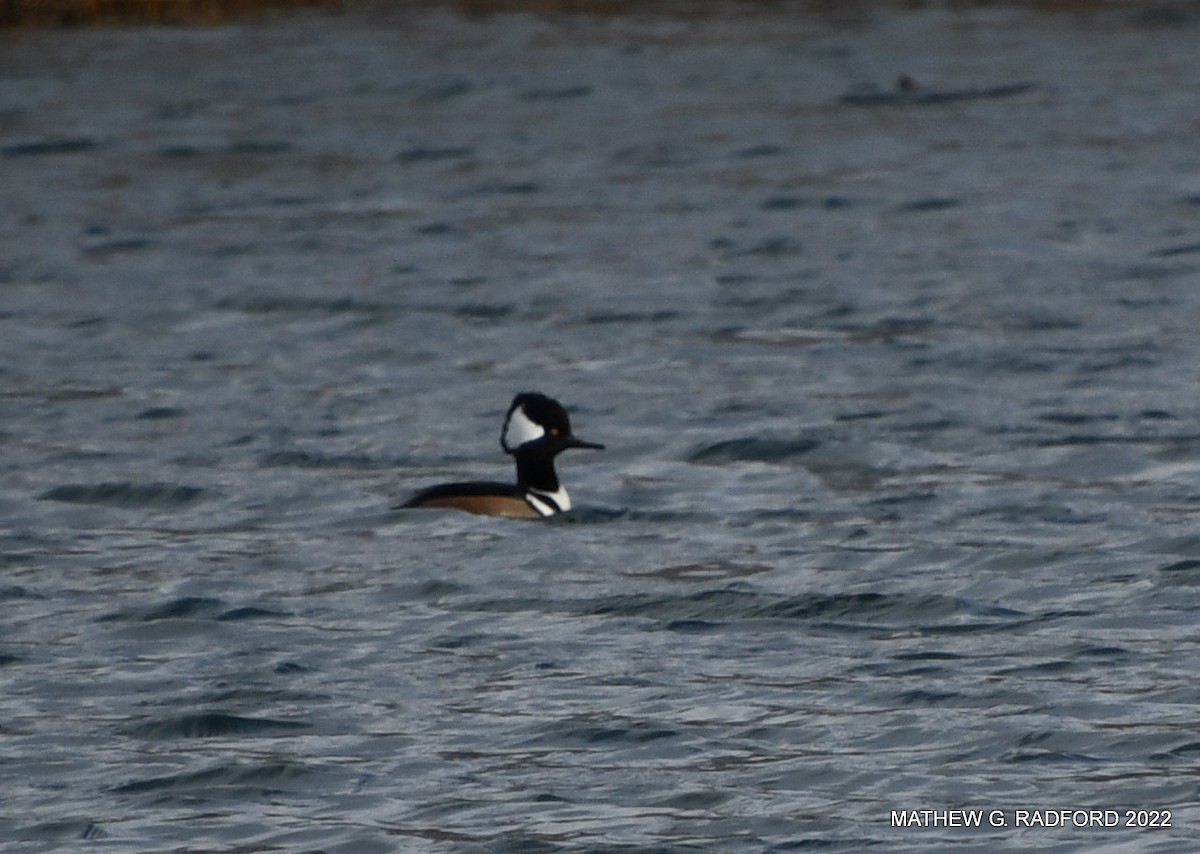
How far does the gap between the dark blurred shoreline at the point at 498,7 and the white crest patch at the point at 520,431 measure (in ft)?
49.8

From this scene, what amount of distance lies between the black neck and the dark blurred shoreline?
50.3ft

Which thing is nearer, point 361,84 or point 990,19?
point 361,84

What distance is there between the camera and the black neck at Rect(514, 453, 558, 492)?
A: 11.1m

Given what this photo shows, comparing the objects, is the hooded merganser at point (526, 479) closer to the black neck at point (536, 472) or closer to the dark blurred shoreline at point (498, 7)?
the black neck at point (536, 472)

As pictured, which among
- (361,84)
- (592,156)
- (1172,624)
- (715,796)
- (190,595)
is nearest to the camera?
(715,796)

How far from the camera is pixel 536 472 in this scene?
11.1m

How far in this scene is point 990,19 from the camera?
25438 mm

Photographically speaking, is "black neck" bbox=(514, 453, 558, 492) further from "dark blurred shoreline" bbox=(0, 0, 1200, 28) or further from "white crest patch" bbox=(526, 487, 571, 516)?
"dark blurred shoreline" bbox=(0, 0, 1200, 28)

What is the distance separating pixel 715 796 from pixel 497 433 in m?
5.75

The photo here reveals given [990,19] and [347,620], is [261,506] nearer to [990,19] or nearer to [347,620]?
[347,620]

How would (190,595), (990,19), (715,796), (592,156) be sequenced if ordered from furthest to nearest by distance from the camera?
(990,19)
(592,156)
(190,595)
(715,796)

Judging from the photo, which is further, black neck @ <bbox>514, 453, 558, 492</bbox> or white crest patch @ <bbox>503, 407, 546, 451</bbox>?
white crest patch @ <bbox>503, 407, 546, 451</bbox>

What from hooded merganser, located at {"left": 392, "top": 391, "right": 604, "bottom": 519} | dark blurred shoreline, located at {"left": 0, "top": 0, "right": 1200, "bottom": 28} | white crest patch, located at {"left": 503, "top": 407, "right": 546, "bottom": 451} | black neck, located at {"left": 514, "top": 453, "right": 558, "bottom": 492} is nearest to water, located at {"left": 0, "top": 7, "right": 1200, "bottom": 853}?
hooded merganser, located at {"left": 392, "top": 391, "right": 604, "bottom": 519}

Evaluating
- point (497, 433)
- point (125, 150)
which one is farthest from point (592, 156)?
point (497, 433)
